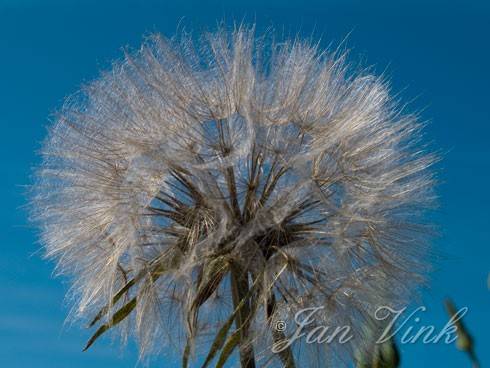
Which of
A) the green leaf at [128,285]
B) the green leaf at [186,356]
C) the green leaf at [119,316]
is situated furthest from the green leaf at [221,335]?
the green leaf at [119,316]

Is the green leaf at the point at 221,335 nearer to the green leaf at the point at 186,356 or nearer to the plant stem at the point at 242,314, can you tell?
the plant stem at the point at 242,314

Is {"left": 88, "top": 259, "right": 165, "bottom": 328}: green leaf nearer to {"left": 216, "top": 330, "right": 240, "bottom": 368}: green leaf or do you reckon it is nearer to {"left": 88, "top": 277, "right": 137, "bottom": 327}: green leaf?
{"left": 88, "top": 277, "right": 137, "bottom": 327}: green leaf

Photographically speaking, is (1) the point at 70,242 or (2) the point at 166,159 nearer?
(2) the point at 166,159

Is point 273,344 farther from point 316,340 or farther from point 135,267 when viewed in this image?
point 135,267

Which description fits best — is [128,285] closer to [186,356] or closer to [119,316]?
[119,316]

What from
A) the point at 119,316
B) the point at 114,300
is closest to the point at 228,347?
the point at 119,316

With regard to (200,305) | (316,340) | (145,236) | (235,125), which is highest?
(235,125)

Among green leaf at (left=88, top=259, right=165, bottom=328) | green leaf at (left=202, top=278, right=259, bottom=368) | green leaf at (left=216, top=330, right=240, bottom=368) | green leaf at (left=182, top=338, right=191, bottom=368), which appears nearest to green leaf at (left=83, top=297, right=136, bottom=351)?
green leaf at (left=88, top=259, right=165, bottom=328)

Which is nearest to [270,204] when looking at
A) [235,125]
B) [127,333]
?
[235,125]
